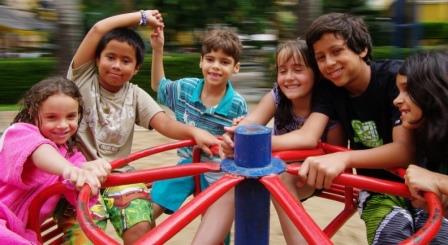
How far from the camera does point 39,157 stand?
→ 69.9 inches

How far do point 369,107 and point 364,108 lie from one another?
2 cm

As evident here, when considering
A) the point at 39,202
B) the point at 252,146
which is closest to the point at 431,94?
the point at 252,146

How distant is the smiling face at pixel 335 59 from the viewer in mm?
2025

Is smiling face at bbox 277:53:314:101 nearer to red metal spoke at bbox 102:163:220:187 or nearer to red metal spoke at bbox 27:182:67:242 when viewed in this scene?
red metal spoke at bbox 102:163:220:187

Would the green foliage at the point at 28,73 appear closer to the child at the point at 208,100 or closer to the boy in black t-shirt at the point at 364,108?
the child at the point at 208,100

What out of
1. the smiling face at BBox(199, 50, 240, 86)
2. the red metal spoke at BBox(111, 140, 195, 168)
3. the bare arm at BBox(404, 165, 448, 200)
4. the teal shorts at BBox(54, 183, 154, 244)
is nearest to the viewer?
the bare arm at BBox(404, 165, 448, 200)

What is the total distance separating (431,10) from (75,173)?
14.2m

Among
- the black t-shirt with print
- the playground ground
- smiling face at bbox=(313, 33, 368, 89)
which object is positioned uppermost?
smiling face at bbox=(313, 33, 368, 89)

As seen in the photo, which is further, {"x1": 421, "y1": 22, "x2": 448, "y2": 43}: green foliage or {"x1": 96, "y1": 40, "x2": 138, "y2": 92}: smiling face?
{"x1": 421, "y1": 22, "x2": 448, "y2": 43}: green foliage

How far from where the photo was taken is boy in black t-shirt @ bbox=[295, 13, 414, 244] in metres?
1.91

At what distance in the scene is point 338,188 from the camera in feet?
8.17

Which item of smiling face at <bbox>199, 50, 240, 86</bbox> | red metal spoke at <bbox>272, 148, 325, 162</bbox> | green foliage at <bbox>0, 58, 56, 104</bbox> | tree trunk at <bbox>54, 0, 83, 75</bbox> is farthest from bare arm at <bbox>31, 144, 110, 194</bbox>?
green foliage at <bbox>0, 58, 56, 104</bbox>

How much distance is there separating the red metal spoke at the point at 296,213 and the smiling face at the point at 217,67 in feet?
3.27

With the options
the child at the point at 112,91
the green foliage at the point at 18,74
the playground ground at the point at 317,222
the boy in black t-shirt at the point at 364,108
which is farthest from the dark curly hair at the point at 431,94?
the green foliage at the point at 18,74
